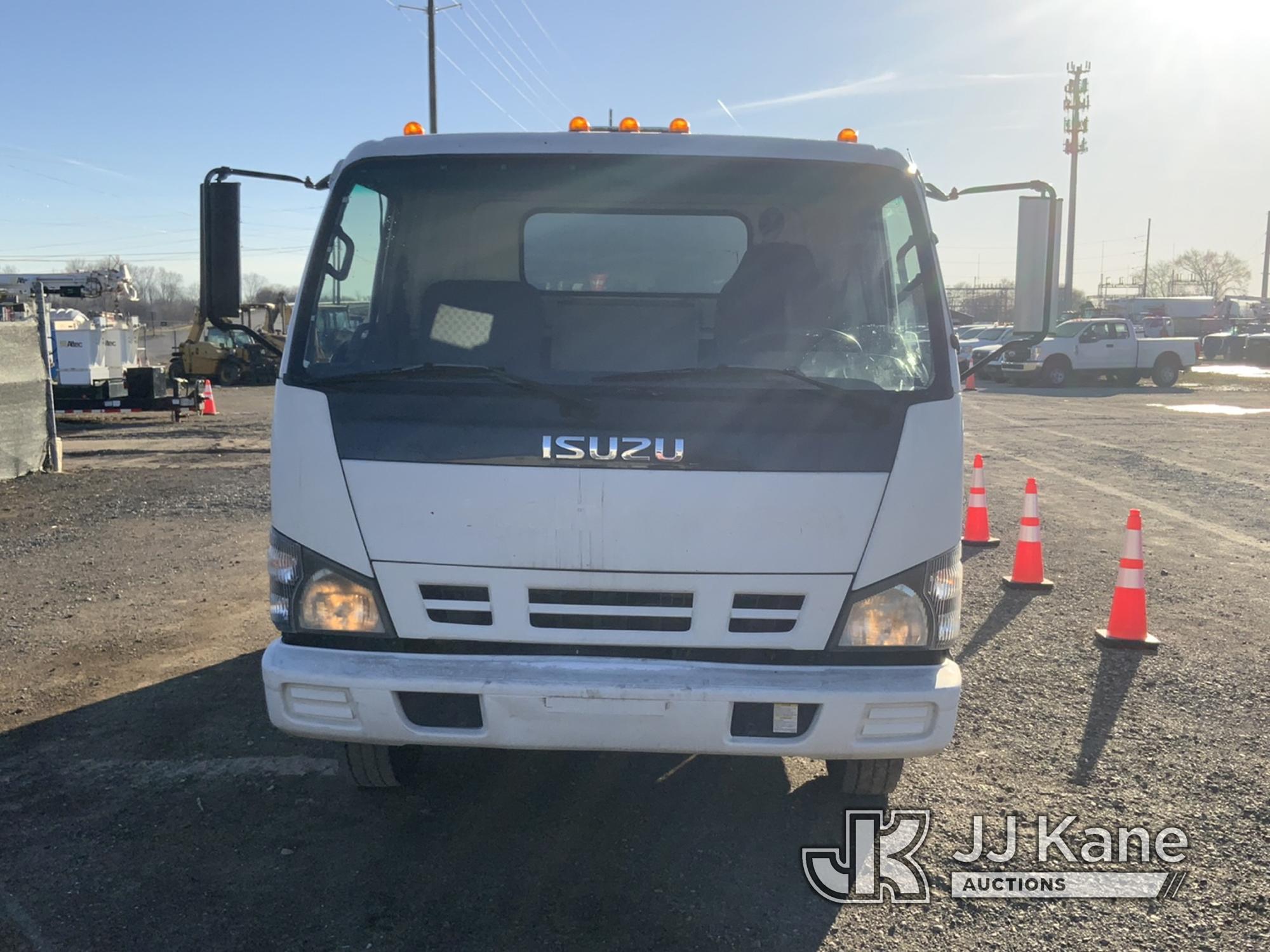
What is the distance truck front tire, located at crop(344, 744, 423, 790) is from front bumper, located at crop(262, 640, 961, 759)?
520mm

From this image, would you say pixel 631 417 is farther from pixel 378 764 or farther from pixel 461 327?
pixel 378 764

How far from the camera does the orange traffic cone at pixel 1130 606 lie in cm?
579

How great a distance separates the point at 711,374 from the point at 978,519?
5813 millimetres

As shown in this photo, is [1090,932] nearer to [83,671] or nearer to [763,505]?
[763,505]

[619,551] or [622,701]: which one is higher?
[619,551]

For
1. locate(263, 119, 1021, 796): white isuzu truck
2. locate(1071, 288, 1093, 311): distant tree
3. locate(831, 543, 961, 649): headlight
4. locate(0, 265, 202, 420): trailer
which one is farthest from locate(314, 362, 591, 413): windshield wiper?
locate(1071, 288, 1093, 311): distant tree

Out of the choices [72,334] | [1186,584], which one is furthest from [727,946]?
[72,334]

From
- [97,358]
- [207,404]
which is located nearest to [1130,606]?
[207,404]

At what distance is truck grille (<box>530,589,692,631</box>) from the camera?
10.2ft

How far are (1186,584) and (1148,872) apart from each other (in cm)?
440

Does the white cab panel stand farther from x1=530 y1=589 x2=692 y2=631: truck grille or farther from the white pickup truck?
the white pickup truck

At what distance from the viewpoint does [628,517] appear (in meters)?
3.07

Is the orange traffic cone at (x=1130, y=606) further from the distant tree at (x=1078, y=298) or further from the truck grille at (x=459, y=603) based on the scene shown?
the distant tree at (x=1078, y=298)

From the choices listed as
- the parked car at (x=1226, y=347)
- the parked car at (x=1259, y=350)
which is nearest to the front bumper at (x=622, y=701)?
the parked car at (x=1259, y=350)
